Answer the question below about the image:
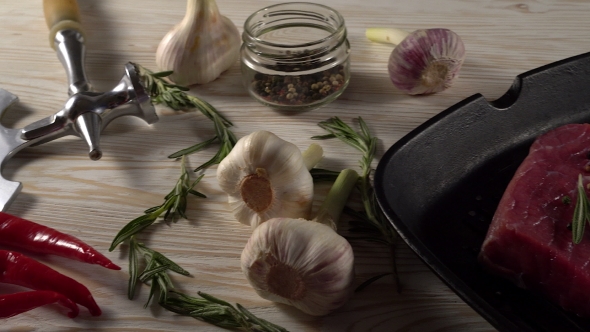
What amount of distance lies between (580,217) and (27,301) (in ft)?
3.33

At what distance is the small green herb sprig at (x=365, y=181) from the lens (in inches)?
51.8

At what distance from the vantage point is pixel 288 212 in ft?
4.41

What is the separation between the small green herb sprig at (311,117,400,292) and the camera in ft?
4.31

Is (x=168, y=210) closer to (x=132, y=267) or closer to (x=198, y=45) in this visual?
(x=132, y=267)

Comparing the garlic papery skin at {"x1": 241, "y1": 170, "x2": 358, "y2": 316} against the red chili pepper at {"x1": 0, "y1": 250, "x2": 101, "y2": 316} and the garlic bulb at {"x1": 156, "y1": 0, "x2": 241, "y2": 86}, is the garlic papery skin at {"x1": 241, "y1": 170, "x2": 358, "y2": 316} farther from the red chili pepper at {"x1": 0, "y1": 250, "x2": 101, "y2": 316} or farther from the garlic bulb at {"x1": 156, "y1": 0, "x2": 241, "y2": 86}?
the garlic bulb at {"x1": 156, "y1": 0, "x2": 241, "y2": 86}

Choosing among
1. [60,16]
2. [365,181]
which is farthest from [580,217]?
[60,16]

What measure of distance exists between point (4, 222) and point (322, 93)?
835 mm

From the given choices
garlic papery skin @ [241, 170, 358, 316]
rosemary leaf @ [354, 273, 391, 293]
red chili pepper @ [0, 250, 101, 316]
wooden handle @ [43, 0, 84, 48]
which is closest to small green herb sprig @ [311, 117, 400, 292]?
rosemary leaf @ [354, 273, 391, 293]

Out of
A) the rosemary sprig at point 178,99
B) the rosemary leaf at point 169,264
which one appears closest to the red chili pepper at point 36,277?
the rosemary leaf at point 169,264

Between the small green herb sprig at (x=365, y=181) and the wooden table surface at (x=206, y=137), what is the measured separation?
25 mm

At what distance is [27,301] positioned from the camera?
119 cm

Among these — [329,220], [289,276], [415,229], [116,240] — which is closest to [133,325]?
[116,240]

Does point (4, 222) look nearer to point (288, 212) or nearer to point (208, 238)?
point (208, 238)

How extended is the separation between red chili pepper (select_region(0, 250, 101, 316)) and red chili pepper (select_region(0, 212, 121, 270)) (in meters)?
0.06
